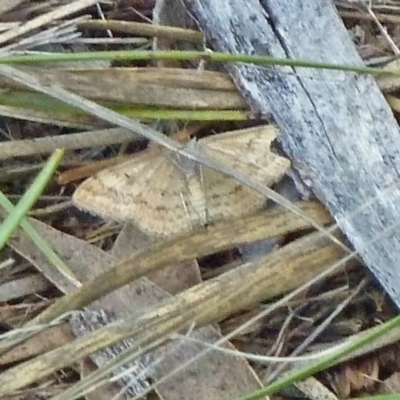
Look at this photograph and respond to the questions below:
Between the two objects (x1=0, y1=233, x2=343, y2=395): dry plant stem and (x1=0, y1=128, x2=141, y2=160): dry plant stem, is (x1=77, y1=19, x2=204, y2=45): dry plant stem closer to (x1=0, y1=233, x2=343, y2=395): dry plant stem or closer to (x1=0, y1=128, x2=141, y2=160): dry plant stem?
(x1=0, y1=128, x2=141, y2=160): dry plant stem

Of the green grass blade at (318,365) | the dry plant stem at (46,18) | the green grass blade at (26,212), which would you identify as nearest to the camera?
the green grass blade at (318,365)

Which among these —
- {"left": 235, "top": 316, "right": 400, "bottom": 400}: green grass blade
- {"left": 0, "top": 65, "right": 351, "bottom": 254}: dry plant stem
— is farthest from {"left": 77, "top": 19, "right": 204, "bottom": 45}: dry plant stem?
{"left": 235, "top": 316, "right": 400, "bottom": 400}: green grass blade

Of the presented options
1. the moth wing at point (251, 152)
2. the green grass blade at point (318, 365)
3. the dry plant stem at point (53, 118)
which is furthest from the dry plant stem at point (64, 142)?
the green grass blade at point (318, 365)

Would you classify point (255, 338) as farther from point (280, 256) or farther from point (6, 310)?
point (6, 310)

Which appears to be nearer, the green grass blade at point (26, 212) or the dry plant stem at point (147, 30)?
the green grass blade at point (26, 212)

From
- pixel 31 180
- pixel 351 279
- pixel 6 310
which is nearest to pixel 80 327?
pixel 6 310

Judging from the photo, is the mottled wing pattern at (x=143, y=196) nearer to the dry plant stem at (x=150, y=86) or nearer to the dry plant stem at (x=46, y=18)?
the dry plant stem at (x=150, y=86)

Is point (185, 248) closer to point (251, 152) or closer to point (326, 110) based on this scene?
point (251, 152)
